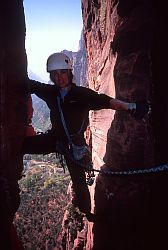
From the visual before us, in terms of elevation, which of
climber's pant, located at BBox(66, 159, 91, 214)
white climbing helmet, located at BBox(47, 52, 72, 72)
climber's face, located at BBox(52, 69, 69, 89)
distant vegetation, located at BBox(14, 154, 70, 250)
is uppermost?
white climbing helmet, located at BBox(47, 52, 72, 72)

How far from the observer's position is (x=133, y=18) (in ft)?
19.3

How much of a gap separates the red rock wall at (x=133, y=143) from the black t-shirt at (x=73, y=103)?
1.00 m

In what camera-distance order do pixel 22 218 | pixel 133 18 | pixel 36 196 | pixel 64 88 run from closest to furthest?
pixel 64 88
pixel 133 18
pixel 22 218
pixel 36 196

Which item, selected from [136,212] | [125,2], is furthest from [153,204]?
[125,2]

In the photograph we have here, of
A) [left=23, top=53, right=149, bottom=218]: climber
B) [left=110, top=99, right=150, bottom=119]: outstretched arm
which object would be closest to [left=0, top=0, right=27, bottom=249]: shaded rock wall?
[left=23, top=53, right=149, bottom=218]: climber

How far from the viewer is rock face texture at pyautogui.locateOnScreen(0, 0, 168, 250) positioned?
5.13m

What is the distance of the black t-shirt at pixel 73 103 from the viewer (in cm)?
493

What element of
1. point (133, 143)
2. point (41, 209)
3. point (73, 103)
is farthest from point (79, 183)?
point (41, 209)

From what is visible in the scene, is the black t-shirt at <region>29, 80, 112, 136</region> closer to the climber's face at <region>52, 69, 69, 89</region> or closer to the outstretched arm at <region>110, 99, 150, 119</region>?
the climber's face at <region>52, 69, 69, 89</region>

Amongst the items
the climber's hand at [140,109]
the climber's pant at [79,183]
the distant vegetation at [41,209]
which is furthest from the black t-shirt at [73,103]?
the distant vegetation at [41,209]

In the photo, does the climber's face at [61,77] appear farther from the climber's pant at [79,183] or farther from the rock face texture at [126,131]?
the climber's pant at [79,183]

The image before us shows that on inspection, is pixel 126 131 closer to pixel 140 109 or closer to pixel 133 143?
pixel 133 143

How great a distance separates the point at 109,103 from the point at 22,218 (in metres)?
42.2

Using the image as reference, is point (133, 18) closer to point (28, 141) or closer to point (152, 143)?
point (152, 143)
